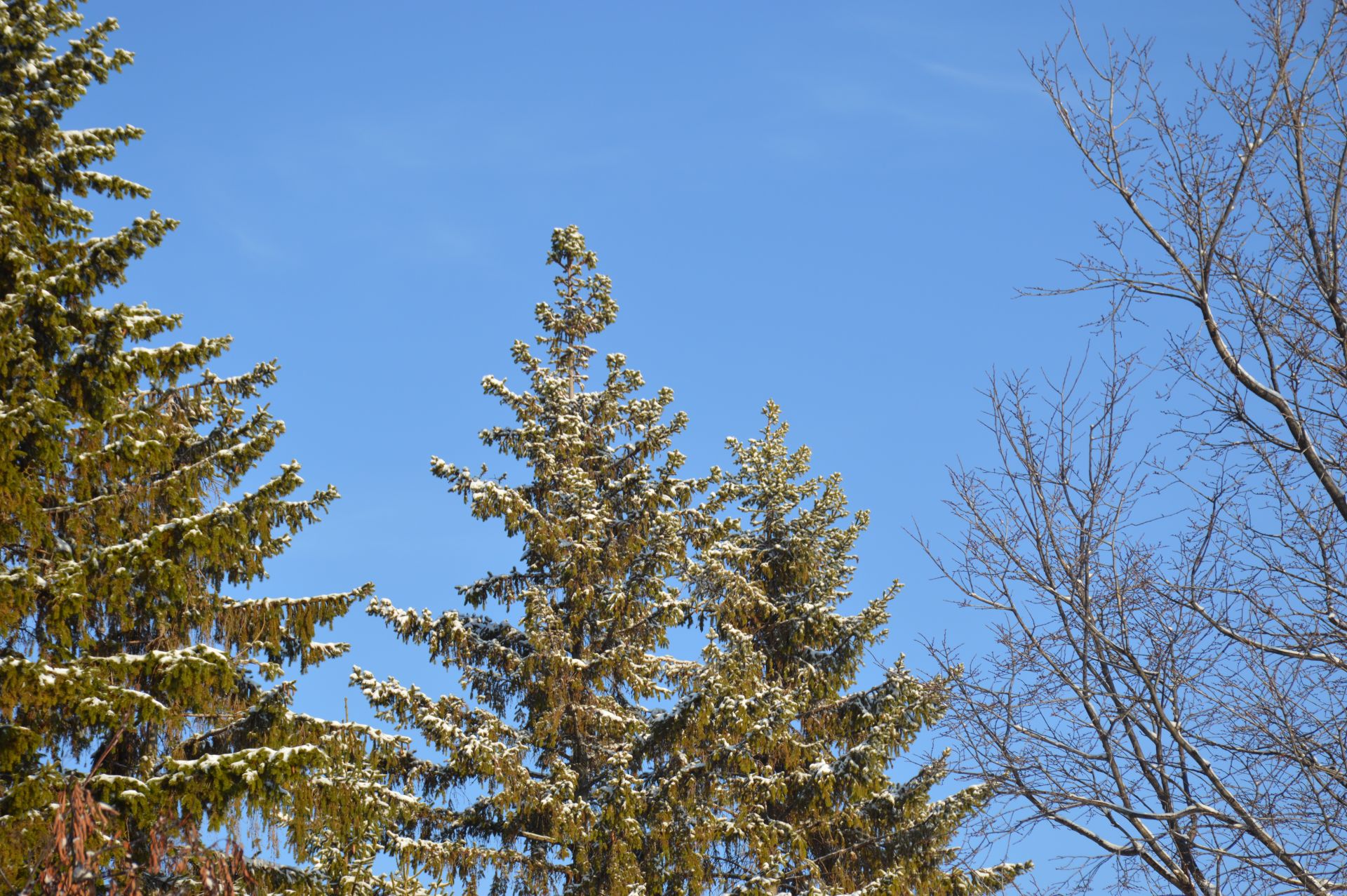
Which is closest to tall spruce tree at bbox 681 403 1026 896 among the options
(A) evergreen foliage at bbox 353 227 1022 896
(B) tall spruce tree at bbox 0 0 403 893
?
(A) evergreen foliage at bbox 353 227 1022 896

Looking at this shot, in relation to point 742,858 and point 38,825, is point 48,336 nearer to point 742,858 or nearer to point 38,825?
point 38,825

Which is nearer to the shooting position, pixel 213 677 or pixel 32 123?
pixel 213 677

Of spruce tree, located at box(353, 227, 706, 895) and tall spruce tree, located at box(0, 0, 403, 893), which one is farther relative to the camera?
spruce tree, located at box(353, 227, 706, 895)

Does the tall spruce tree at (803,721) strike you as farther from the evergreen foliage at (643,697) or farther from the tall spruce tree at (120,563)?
the tall spruce tree at (120,563)

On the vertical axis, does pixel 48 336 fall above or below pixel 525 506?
below

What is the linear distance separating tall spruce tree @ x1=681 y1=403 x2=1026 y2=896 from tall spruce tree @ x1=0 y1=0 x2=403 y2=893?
4.73 meters

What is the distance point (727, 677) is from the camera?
47.8 feet

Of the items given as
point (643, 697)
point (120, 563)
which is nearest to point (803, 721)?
point (643, 697)

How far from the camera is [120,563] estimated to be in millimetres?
9633

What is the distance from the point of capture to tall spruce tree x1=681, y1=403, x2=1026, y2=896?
49.1 ft

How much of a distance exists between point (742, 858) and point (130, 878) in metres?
9.27

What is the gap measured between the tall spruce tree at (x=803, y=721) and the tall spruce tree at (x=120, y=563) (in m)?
4.73

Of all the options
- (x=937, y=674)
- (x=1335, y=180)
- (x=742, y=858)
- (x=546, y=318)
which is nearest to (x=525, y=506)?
(x=546, y=318)

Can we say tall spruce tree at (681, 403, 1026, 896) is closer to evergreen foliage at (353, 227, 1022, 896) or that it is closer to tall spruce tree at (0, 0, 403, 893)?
evergreen foliage at (353, 227, 1022, 896)
